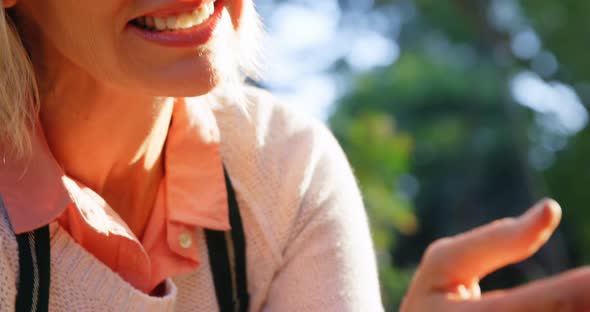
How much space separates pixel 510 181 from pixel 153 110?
4.91 meters

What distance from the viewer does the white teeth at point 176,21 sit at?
5.51 ft

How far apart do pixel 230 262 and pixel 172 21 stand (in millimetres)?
442

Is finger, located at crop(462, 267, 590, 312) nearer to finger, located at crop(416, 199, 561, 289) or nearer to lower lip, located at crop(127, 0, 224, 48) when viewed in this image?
finger, located at crop(416, 199, 561, 289)

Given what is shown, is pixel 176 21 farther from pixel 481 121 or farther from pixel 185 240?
pixel 481 121

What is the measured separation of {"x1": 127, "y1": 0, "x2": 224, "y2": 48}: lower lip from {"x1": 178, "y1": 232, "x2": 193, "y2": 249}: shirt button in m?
0.34

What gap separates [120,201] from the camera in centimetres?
184

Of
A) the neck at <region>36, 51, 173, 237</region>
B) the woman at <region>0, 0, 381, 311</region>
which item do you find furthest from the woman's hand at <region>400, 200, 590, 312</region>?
the neck at <region>36, 51, 173, 237</region>

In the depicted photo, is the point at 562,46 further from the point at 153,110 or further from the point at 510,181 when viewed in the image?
the point at 153,110

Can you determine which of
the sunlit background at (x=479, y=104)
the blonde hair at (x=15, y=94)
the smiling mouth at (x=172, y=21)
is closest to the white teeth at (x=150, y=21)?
the smiling mouth at (x=172, y=21)

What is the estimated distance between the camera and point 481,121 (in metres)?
6.40

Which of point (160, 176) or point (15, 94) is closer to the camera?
point (15, 94)

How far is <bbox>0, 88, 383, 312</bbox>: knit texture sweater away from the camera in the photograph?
1.85 m

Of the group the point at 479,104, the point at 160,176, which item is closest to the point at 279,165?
the point at 160,176

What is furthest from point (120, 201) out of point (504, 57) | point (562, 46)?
point (562, 46)
